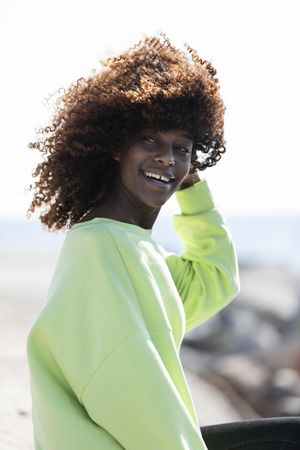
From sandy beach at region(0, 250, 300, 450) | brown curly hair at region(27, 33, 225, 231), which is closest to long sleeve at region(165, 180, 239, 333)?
brown curly hair at region(27, 33, 225, 231)

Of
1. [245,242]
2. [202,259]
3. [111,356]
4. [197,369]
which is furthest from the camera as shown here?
[245,242]

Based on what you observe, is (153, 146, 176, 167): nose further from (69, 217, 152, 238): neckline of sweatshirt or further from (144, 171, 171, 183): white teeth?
(69, 217, 152, 238): neckline of sweatshirt

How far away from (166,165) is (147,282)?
305 mm

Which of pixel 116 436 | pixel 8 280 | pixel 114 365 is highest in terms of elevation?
pixel 114 365

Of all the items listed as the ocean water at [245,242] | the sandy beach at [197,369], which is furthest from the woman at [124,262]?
the ocean water at [245,242]

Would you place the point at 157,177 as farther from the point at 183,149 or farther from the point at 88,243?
the point at 88,243

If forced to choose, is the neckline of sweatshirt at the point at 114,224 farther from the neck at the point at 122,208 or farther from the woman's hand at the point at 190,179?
the woman's hand at the point at 190,179

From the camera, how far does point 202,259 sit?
2.62m

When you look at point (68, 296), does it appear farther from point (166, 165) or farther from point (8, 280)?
point (8, 280)

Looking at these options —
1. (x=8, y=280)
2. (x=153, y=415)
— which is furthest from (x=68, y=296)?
(x=8, y=280)

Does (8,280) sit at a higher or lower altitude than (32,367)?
lower

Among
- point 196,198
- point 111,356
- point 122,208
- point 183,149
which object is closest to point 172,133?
point 183,149

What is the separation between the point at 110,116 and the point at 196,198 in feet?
1.80

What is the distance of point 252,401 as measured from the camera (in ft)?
20.6
